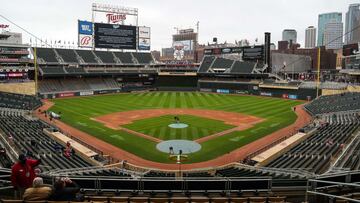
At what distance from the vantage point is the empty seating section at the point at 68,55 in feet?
249

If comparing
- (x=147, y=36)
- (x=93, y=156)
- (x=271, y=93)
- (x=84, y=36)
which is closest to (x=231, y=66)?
(x=271, y=93)

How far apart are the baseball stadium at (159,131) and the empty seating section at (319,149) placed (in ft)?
0.35

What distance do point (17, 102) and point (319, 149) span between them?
142ft

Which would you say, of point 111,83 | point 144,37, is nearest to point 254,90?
point 144,37

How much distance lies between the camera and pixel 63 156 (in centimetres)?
2161

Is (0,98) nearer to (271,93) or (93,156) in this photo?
(93,156)

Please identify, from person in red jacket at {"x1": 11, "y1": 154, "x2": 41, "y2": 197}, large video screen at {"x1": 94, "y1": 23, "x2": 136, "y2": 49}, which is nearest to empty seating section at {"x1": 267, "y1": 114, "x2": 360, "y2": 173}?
person in red jacket at {"x1": 11, "y1": 154, "x2": 41, "y2": 197}

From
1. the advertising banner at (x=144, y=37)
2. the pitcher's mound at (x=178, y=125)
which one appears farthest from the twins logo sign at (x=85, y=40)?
the pitcher's mound at (x=178, y=125)

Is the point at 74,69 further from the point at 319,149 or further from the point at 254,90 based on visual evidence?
the point at 319,149

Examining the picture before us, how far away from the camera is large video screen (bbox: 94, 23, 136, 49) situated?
78088 millimetres

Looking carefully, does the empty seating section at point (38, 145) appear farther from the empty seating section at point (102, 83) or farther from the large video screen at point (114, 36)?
the large video screen at point (114, 36)

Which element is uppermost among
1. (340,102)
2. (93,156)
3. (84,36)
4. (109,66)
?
(84,36)

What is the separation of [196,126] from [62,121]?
1795 centimetres

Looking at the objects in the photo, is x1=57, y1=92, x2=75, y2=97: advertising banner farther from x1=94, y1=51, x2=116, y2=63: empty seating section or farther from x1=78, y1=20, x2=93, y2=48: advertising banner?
x1=94, y1=51, x2=116, y2=63: empty seating section
